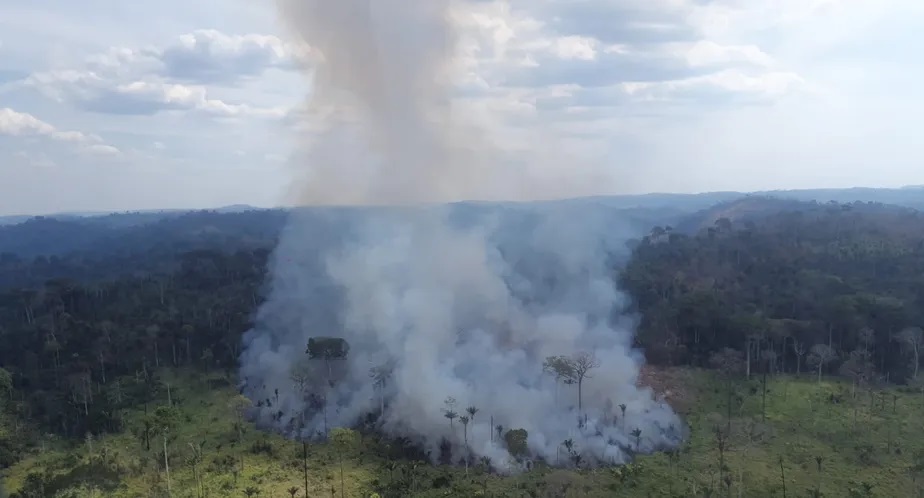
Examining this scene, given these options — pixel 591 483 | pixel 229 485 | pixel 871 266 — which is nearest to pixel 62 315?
pixel 229 485

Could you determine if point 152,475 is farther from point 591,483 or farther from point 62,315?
point 62,315

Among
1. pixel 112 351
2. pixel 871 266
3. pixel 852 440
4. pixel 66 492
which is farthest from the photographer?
pixel 871 266

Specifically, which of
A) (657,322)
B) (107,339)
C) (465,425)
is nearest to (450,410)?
(465,425)

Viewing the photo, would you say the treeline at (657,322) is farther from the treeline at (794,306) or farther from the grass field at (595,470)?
the grass field at (595,470)

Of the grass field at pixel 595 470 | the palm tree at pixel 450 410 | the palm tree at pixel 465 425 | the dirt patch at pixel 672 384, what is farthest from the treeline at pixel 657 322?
the palm tree at pixel 465 425

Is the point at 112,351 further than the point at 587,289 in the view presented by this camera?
No

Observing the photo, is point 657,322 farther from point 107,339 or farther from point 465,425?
point 107,339
